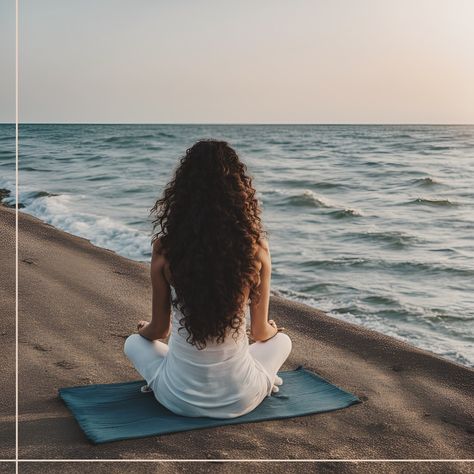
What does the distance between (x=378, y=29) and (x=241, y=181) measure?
3594mm

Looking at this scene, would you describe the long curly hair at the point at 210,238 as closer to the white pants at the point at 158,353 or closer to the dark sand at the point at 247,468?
the white pants at the point at 158,353

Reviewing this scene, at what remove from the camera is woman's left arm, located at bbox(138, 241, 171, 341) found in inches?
98.2

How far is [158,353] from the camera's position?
2.68 metres

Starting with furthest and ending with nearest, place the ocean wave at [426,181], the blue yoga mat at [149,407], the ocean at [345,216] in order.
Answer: the ocean wave at [426,181] → the ocean at [345,216] → the blue yoga mat at [149,407]

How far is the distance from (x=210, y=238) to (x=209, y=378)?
19.3 inches

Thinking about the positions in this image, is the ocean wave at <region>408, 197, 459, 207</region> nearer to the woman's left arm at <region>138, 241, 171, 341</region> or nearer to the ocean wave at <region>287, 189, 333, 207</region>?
the ocean wave at <region>287, 189, 333, 207</region>

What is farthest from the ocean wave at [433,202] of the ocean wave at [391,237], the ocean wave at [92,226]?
the ocean wave at [92,226]

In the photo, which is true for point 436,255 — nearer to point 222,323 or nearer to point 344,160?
point 222,323

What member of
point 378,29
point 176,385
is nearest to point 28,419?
point 176,385

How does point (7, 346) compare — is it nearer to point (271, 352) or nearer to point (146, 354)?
point (146, 354)

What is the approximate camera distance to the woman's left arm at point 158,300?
2494 millimetres

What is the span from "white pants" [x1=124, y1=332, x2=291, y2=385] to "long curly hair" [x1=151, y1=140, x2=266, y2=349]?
0.24 m

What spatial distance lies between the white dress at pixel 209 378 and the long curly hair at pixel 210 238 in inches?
1.9

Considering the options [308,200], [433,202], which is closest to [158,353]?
[308,200]
